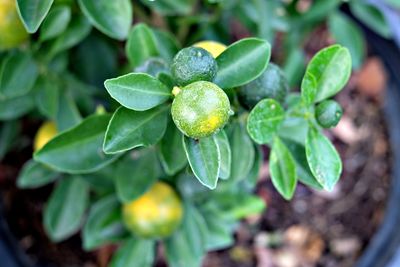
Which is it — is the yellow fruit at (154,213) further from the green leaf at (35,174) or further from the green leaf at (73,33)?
the green leaf at (73,33)

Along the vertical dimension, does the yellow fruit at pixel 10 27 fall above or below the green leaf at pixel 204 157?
below

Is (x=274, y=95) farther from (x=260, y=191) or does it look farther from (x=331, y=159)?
(x=260, y=191)

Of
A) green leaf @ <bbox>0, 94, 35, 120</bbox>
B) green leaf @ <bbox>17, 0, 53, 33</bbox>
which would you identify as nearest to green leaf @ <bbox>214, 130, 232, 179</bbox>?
green leaf @ <bbox>17, 0, 53, 33</bbox>

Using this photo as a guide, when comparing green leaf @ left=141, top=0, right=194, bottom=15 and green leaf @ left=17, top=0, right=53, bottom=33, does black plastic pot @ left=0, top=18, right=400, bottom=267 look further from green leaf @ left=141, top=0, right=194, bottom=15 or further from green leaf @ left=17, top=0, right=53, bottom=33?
green leaf @ left=17, top=0, right=53, bottom=33

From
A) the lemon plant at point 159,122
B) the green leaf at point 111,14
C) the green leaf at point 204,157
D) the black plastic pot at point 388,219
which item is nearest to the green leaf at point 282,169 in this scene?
the lemon plant at point 159,122

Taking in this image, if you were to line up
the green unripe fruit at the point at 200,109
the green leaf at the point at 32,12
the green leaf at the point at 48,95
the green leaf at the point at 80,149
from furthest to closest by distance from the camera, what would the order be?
the green leaf at the point at 48,95, the green leaf at the point at 80,149, the green leaf at the point at 32,12, the green unripe fruit at the point at 200,109

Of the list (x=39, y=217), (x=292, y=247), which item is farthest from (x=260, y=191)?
(x=39, y=217)

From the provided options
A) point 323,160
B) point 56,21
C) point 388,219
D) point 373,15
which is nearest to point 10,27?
point 56,21
